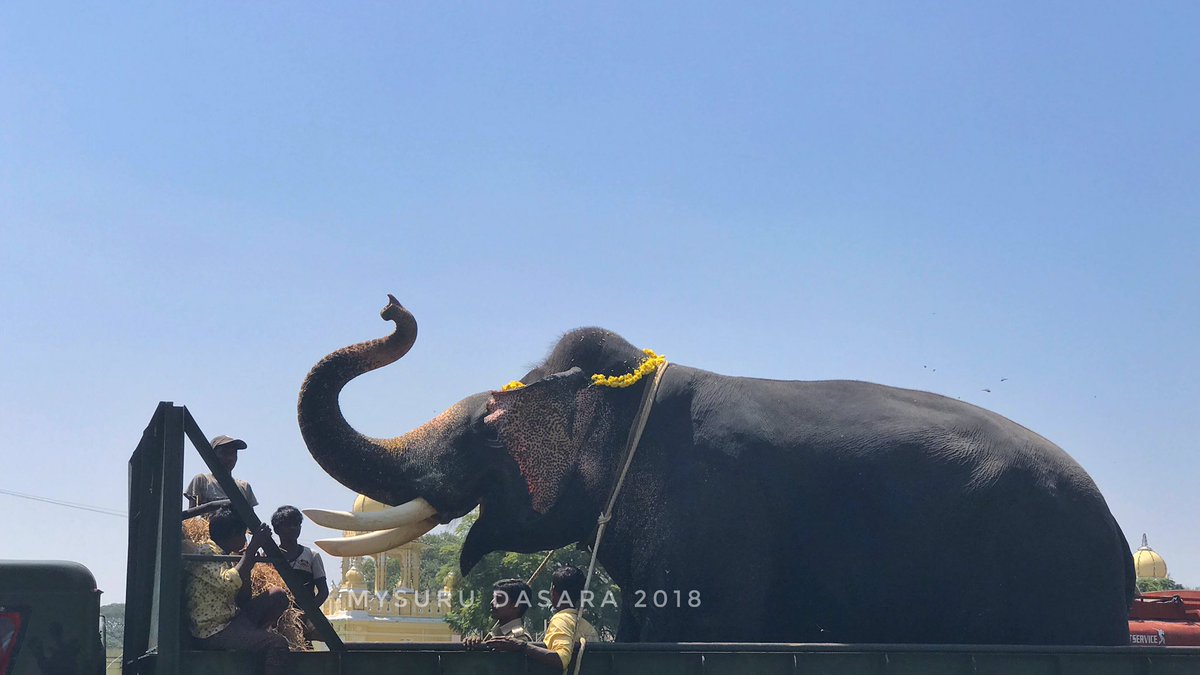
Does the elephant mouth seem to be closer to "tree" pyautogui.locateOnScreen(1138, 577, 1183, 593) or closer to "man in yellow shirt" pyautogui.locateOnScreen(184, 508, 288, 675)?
"man in yellow shirt" pyautogui.locateOnScreen(184, 508, 288, 675)

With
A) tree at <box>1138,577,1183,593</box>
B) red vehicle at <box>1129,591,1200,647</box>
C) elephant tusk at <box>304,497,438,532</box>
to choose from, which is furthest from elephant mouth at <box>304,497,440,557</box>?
tree at <box>1138,577,1183,593</box>

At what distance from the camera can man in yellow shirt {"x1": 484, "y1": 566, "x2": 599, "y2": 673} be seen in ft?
18.9

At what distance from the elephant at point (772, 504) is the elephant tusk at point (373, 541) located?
0.01 meters

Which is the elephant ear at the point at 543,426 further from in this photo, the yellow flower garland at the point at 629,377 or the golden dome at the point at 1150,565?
the golden dome at the point at 1150,565

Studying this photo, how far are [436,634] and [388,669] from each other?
95.5 feet

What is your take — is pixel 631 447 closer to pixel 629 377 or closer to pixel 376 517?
pixel 629 377

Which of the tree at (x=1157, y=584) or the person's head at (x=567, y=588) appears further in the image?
the tree at (x=1157, y=584)

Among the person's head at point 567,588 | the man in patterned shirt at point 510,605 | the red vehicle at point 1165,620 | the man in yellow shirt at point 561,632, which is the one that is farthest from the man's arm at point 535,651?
the red vehicle at point 1165,620

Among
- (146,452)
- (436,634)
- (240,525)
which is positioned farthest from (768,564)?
(436,634)

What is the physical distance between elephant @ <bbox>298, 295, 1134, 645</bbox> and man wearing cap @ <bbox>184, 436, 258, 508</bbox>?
0.45m

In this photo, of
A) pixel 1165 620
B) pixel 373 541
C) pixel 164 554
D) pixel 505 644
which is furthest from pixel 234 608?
pixel 1165 620

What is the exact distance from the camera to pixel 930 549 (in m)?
7.01

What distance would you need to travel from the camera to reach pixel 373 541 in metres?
7.55

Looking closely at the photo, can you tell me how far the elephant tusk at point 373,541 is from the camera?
24.5 feet
